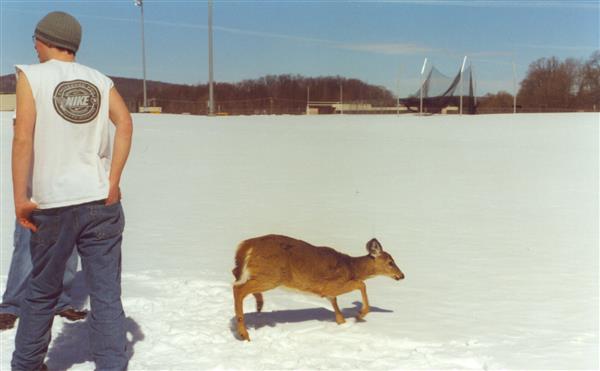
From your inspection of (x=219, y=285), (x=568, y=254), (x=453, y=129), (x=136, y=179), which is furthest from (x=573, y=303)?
(x=453, y=129)

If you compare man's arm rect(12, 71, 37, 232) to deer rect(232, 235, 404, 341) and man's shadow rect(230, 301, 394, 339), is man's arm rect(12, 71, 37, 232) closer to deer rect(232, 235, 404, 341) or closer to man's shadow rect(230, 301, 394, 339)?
deer rect(232, 235, 404, 341)

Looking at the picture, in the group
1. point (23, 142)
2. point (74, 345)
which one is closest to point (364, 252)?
point (74, 345)

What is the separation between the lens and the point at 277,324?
221 inches

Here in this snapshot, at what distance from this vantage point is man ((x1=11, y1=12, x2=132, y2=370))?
3729 mm

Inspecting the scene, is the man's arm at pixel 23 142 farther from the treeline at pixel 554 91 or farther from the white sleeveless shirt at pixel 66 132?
the treeline at pixel 554 91

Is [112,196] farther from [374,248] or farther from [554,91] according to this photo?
[554,91]

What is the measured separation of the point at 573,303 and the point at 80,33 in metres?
4.85

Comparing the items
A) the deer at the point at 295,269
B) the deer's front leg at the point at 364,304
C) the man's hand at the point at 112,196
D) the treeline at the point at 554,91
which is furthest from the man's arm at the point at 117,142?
the treeline at the point at 554,91

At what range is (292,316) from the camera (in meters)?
5.89

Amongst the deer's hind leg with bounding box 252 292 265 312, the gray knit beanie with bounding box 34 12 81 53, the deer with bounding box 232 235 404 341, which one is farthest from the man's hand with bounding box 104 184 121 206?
the deer's hind leg with bounding box 252 292 265 312

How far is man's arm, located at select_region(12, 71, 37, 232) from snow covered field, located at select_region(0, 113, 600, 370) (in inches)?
55.4

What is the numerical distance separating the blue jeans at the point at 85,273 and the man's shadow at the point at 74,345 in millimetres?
522

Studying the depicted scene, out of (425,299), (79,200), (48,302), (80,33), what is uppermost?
(80,33)

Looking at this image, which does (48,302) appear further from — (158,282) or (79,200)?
(158,282)
